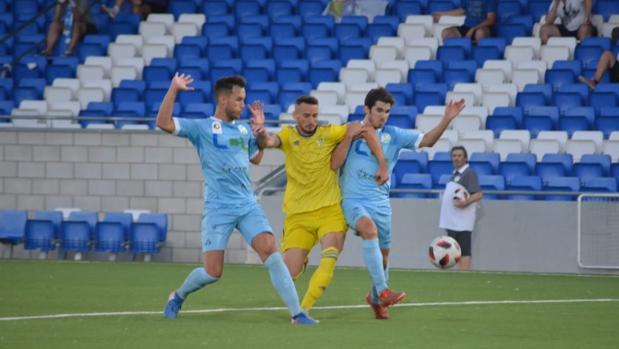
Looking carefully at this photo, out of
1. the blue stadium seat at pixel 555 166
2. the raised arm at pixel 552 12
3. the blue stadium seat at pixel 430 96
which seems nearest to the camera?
the blue stadium seat at pixel 555 166

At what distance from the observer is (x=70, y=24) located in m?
27.7

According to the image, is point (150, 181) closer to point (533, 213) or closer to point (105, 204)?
point (105, 204)

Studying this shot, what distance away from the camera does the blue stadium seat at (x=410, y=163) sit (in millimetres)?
22516

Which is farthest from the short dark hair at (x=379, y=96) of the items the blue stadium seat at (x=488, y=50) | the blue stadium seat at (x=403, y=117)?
the blue stadium seat at (x=488, y=50)

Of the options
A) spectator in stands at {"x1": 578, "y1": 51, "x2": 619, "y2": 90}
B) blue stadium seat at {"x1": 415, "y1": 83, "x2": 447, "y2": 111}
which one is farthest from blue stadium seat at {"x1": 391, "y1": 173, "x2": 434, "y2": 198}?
spectator in stands at {"x1": 578, "y1": 51, "x2": 619, "y2": 90}

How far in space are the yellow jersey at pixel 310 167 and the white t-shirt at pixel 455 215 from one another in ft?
25.5

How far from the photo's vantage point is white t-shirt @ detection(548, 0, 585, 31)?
2484 centimetres

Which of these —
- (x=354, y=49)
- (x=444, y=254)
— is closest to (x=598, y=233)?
(x=444, y=254)

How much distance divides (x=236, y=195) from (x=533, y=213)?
9.57 m

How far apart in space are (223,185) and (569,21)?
14.4 m

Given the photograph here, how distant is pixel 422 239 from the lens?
835 inches

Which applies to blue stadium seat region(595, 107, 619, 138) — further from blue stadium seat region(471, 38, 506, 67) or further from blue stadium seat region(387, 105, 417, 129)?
blue stadium seat region(387, 105, 417, 129)

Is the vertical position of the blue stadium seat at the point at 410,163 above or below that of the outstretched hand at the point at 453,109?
below

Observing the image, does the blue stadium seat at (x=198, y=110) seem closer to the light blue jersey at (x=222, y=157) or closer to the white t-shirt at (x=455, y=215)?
the white t-shirt at (x=455, y=215)
